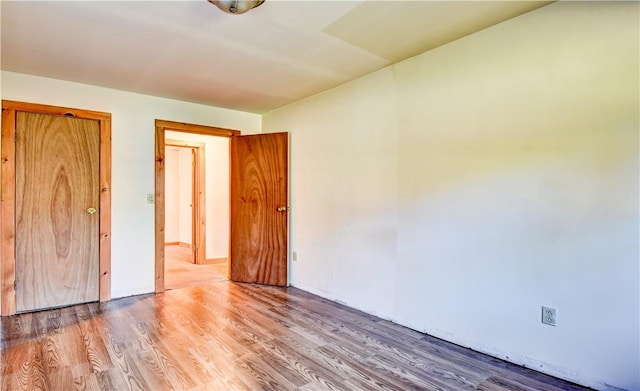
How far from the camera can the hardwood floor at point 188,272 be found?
4297mm

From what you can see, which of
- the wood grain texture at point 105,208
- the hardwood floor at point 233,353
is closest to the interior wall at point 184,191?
the wood grain texture at point 105,208

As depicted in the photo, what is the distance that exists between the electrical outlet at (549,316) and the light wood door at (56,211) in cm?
390

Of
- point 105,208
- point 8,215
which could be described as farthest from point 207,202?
point 8,215

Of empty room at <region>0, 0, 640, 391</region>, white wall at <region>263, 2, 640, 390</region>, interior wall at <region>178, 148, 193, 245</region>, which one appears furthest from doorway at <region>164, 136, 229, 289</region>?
white wall at <region>263, 2, 640, 390</region>

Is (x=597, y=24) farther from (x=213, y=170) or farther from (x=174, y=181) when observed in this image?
(x=174, y=181)

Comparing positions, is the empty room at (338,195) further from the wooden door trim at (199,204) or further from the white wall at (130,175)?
the wooden door trim at (199,204)

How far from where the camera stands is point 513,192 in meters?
2.20

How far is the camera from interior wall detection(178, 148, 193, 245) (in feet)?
23.8

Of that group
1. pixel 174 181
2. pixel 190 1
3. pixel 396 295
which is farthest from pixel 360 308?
pixel 174 181

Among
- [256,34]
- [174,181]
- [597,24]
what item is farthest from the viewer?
[174,181]

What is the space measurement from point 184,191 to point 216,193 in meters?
2.30

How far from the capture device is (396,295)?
2936 mm

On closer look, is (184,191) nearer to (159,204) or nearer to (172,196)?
(172,196)

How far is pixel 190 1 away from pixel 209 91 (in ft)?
5.61
